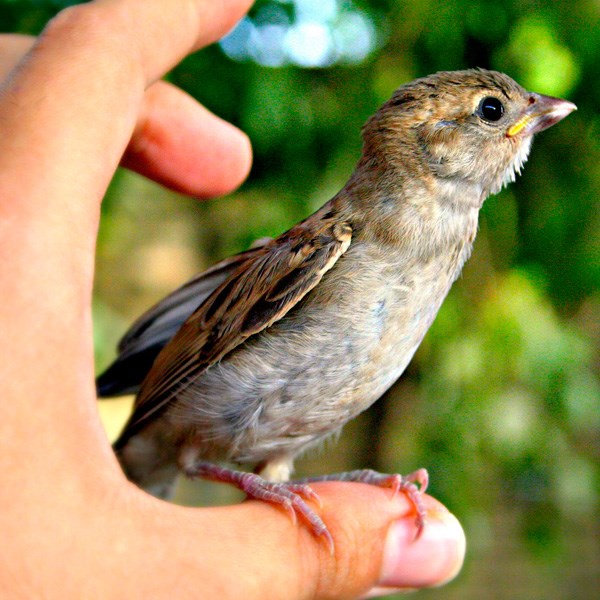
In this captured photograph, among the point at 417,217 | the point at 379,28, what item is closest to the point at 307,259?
the point at 417,217

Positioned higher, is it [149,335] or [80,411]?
[80,411]

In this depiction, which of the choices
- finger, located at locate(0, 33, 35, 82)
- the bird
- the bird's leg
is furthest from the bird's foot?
finger, located at locate(0, 33, 35, 82)

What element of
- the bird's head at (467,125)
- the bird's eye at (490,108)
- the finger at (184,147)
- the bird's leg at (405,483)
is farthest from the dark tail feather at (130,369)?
the bird's eye at (490,108)

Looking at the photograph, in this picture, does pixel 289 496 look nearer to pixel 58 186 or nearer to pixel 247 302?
pixel 247 302

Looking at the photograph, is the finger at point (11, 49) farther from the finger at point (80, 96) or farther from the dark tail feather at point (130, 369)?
the dark tail feather at point (130, 369)

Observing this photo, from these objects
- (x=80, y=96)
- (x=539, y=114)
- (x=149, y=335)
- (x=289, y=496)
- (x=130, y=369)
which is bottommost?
(x=130, y=369)

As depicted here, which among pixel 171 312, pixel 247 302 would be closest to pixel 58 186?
pixel 247 302

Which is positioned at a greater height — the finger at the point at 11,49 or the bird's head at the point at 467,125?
the bird's head at the point at 467,125
